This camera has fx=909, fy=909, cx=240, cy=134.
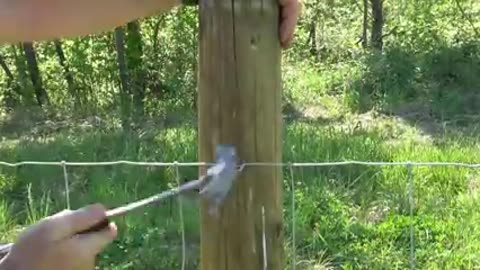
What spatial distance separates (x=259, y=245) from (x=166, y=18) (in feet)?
25.3

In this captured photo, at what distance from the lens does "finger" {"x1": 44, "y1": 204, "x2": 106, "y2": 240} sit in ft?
3.08

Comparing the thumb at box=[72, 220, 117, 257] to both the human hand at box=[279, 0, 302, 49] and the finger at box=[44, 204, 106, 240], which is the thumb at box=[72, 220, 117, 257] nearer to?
the finger at box=[44, 204, 106, 240]

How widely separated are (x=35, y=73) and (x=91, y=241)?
8.75 meters

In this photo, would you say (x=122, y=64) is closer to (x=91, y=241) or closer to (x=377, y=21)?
(x=377, y=21)

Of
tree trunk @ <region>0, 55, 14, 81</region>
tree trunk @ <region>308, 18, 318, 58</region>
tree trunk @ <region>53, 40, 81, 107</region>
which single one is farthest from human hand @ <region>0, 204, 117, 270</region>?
tree trunk @ <region>308, 18, 318, 58</region>

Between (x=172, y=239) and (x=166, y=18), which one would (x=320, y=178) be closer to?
(x=172, y=239)

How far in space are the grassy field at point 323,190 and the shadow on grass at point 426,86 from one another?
9cm

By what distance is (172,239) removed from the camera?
3867 mm

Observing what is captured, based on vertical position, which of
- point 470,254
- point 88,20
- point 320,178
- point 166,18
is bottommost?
point 470,254

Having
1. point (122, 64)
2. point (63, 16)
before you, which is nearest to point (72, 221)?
point (63, 16)

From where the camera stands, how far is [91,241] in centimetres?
96

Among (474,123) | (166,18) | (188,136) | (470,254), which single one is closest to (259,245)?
(470,254)

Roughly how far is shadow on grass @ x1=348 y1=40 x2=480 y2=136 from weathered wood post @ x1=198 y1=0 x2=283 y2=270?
4879mm

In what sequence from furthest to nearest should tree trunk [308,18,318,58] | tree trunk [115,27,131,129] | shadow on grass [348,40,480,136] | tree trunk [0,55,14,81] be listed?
tree trunk [308,18,318,58], tree trunk [0,55,14,81], tree trunk [115,27,131,129], shadow on grass [348,40,480,136]
